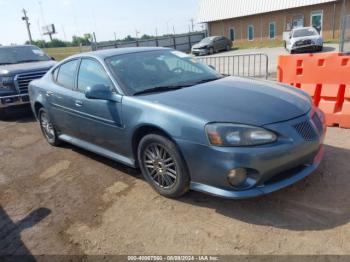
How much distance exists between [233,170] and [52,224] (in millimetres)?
1964

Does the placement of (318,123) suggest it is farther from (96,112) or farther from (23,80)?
(23,80)

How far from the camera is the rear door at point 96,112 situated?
386 cm

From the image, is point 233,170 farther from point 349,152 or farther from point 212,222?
point 349,152

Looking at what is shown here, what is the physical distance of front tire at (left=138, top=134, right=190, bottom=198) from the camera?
10.7 feet

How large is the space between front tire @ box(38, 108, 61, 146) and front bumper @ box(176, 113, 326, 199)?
3.20 metres

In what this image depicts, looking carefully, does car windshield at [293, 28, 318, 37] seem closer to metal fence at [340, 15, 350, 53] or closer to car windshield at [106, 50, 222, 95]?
metal fence at [340, 15, 350, 53]

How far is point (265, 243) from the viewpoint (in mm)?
2750

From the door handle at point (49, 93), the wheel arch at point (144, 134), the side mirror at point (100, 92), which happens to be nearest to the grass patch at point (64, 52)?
the door handle at point (49, 93)

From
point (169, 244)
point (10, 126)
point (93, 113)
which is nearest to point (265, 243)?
point (169, 244)

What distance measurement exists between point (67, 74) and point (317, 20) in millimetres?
28580

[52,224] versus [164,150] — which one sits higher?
[164,150]

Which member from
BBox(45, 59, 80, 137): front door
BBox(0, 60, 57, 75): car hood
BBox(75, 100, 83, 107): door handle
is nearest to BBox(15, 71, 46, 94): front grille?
BBox(0, 60, 57, 75): car hood

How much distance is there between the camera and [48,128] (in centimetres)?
573

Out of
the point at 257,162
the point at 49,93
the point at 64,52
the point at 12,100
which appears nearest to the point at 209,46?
the point at 12,100
